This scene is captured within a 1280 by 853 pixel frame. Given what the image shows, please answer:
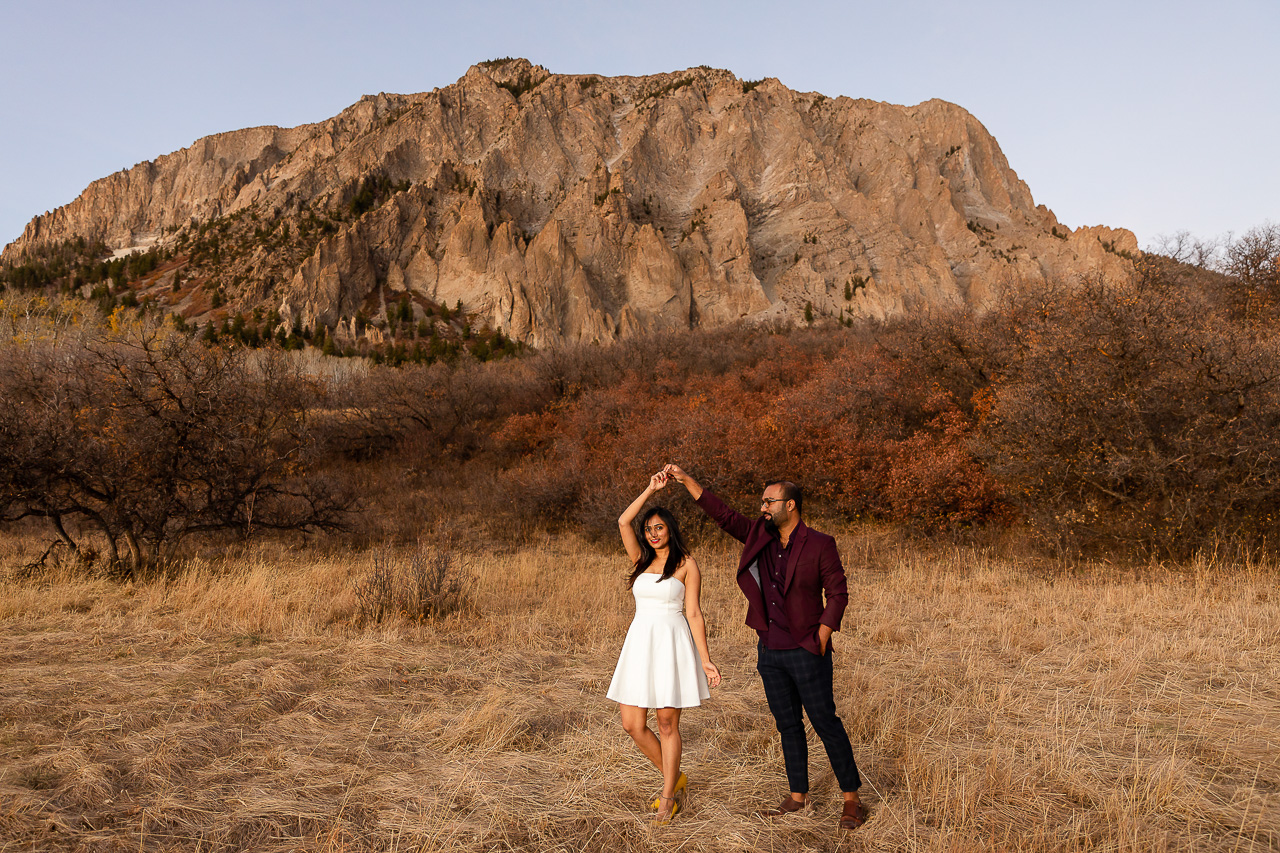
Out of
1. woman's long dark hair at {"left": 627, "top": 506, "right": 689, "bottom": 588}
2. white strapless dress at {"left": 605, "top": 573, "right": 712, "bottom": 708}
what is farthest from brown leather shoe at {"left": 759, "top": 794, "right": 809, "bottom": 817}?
woman's long dark hair at {"left": 627, "top": 506, "right": 689, "bottom": 588}

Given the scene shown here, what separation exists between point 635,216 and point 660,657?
3004 inches

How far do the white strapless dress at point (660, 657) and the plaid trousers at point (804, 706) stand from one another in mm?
338

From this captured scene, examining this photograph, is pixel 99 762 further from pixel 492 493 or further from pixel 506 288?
pixel 506 288

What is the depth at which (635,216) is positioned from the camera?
248 ft

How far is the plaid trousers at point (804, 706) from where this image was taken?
125 inches

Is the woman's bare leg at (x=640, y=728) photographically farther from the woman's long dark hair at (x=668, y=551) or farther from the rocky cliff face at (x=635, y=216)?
the rocky cliff face at (x=635, y=216)

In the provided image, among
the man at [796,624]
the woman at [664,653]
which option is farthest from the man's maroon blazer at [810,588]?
the woman at [664,653]

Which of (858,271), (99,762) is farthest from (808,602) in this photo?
(858,271)

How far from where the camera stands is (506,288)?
67.1m

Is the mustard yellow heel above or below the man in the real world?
below

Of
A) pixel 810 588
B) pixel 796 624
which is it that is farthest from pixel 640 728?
pixel 810 588

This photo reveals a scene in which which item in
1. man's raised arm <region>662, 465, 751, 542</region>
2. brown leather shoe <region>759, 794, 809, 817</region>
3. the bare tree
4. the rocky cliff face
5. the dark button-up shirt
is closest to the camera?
the dark button-up shirt

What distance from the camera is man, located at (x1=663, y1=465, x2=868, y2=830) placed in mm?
3166

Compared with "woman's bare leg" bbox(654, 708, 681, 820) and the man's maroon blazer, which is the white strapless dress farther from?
the man's maroon blazer
